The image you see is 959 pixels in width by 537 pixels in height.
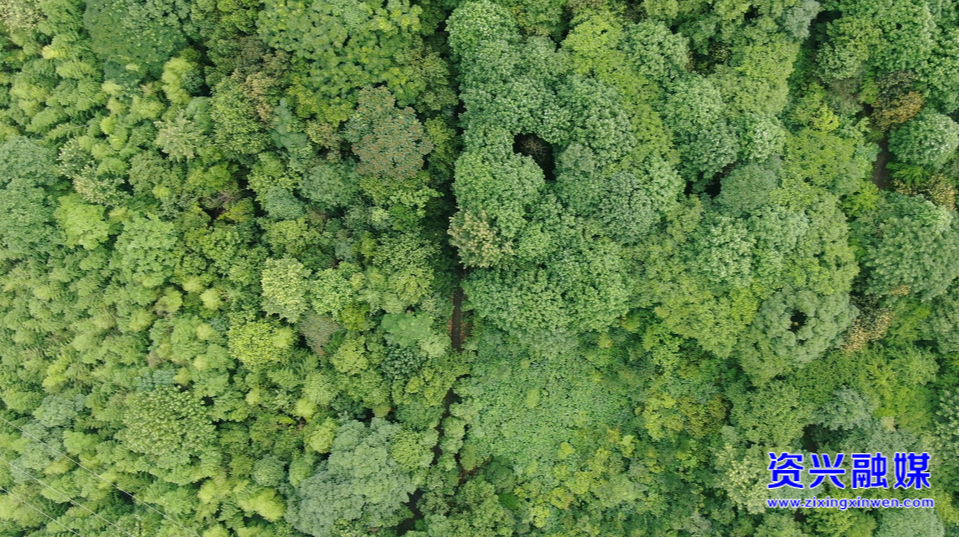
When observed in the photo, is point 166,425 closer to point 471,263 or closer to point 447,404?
point 447,404

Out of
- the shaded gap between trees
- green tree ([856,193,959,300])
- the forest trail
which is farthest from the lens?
the shaded gap between trees

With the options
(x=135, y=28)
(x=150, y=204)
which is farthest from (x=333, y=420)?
(x=135, y=28)

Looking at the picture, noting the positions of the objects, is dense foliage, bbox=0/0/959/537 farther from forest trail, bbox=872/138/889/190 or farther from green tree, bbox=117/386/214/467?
forest trail, bbox=872/138/889/190

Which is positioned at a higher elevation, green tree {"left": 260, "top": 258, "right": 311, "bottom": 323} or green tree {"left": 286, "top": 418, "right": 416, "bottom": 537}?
green tree {"left": 260, "top": 258, "right": 311, "bottom": 323}

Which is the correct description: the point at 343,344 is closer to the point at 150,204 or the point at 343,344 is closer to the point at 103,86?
the point at 150,204

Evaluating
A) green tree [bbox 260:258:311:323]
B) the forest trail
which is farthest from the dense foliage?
the forest trail

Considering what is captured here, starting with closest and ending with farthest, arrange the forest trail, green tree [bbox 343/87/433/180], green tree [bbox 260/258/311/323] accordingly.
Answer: green tree [bbox 343/87/433/180] → green tree [bbox 260/258/311/323] → the forest trail

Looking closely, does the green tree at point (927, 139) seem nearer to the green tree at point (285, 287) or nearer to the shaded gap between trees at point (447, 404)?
the shaded gap between trees at point (447, 404)
